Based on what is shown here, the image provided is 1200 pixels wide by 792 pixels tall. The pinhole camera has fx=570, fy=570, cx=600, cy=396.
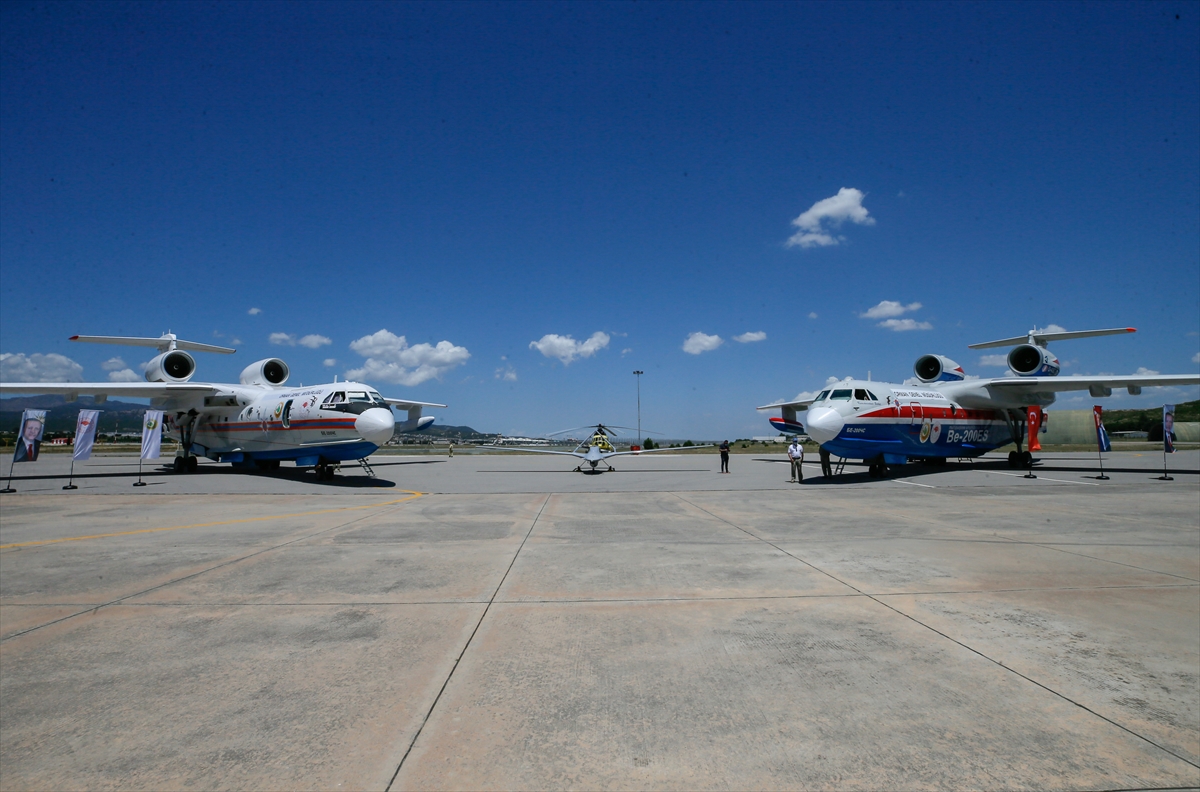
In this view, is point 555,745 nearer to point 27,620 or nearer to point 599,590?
point 599,590

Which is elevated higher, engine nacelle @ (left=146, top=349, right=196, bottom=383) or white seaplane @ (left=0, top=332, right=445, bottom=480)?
engine nacelle @ (left=146, top=349, right=196, bottom=383)

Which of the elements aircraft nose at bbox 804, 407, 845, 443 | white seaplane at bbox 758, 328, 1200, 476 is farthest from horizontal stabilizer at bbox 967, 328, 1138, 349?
aircraft nose at bbox 804, 407, 845, 443

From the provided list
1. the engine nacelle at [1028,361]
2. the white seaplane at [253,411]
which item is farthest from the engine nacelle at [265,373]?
the engine nacelle at [1028,361]

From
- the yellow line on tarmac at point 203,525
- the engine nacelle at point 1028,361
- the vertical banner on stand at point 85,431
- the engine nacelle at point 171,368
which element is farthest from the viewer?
the engine nacelle at point 171,368

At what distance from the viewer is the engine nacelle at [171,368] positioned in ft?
80.6

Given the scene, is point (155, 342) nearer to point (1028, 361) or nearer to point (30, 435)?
point (30, 435)

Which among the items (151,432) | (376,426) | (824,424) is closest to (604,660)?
(376,426)

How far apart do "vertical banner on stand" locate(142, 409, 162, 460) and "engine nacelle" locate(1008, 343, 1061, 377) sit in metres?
32.8

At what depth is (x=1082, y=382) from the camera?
22359 millimetres

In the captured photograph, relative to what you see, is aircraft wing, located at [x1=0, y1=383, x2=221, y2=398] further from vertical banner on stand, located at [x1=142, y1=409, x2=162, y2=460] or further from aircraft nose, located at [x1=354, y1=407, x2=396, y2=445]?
aircraft nose, located at [x1=354, y1=407, x2=396, y2=445]

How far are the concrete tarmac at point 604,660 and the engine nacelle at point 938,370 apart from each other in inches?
702

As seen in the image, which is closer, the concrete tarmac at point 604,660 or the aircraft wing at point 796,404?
the concrete tarmac at point 604,660

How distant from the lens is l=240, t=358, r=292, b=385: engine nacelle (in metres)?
24.7

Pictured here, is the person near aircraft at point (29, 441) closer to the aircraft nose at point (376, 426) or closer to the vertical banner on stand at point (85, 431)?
the vertical banner on stand at point (85, 431)
